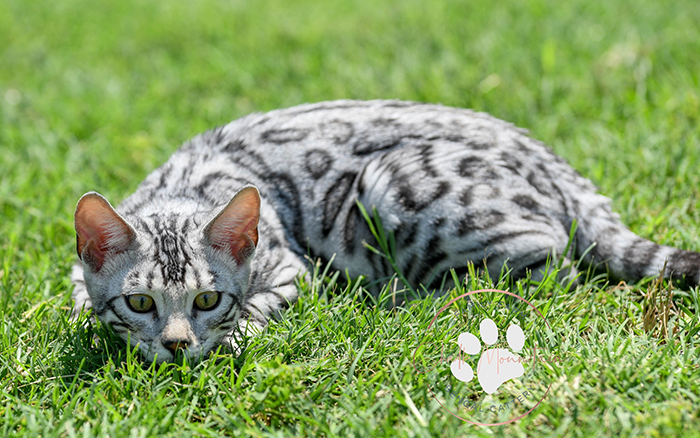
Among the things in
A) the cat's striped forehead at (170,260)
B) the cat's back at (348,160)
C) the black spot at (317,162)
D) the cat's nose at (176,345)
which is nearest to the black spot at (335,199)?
the cat's back at (348,160)

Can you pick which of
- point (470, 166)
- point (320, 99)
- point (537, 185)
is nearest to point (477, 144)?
point (470, 166)

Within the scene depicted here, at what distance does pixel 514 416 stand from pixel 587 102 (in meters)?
4.17

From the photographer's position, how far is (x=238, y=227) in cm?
329

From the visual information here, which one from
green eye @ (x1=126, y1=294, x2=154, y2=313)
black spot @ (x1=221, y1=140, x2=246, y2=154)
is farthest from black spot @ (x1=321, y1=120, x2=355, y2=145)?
green eye @ (x1=126, y1=294, x2=154, y2=313)

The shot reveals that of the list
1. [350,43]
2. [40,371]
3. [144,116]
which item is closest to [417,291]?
[40,371]

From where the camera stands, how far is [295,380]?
2867 millimetres

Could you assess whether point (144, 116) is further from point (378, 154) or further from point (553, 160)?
point (553, 160)

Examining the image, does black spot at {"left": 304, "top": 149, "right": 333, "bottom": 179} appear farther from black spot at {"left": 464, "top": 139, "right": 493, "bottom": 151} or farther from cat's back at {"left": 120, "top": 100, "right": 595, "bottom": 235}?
black spot at {"left": 464, "top": 139, "right": 493, "bottom": 151}

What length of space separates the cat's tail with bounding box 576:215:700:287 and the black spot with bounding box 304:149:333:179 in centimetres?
160

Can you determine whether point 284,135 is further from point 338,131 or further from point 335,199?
point 335,199

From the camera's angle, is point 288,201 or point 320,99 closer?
point 288,201

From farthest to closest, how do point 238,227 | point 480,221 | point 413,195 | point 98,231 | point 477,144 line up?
point 477,144
point 413,195
point 480,221
point 238,227
point 98,231

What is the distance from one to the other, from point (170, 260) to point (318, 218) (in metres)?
1.26

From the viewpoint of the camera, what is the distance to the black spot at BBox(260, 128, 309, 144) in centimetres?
433
